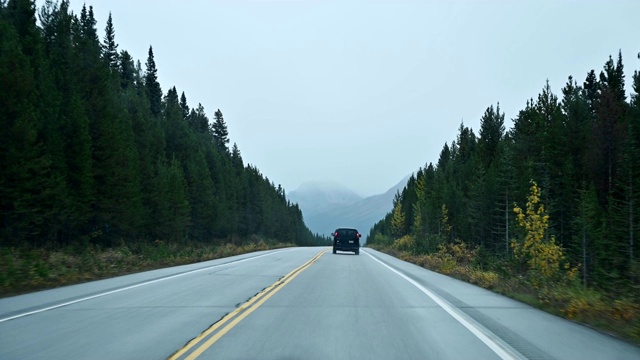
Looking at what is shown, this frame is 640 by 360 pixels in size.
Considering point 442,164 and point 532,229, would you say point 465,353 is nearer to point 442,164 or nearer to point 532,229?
point 532,229

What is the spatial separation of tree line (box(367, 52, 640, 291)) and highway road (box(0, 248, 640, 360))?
15.8 m

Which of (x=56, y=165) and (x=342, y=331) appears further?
(x=56, y=165)

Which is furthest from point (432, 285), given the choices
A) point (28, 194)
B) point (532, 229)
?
point (28, 194)

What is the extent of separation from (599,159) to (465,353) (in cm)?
4155

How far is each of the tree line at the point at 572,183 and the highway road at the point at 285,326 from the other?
1585cm

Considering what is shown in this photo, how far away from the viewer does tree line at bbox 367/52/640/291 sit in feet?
115

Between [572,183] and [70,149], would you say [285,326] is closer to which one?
[70,149]

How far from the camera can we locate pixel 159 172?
153 feet

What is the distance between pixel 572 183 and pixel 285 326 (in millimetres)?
43562

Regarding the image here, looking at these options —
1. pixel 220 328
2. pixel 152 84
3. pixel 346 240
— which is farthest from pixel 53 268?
pixel 152 84

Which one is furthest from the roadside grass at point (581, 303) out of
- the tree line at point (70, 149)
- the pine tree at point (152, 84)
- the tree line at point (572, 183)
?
the pine tree at point (152, 84)

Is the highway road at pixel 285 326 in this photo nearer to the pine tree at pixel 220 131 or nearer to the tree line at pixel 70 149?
the tree line at pixel 70 149

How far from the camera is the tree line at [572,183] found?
3506 cm

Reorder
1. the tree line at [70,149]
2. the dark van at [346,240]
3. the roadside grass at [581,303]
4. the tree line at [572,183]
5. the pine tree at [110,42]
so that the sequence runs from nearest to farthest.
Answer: the roadside grass at [581,303], the tree line at [70,149], the tree line at [572,183], the dark van at [346,240], the pine tree at [110,42]
